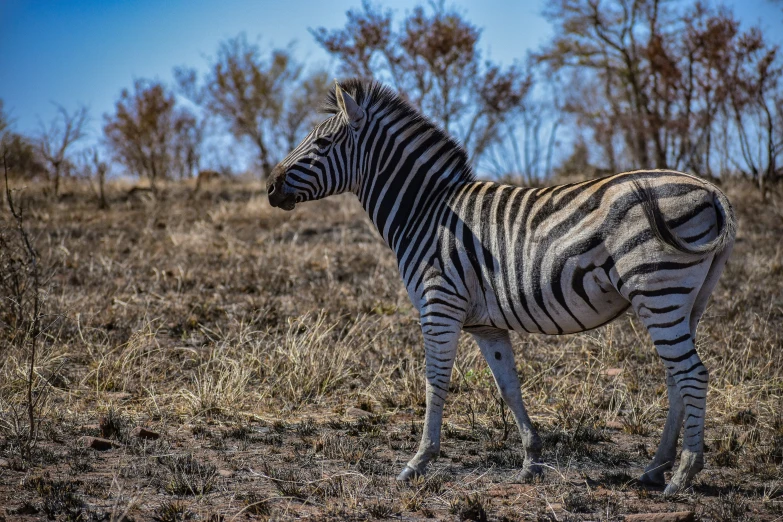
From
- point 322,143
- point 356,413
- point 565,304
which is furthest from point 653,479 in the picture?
point 322,143

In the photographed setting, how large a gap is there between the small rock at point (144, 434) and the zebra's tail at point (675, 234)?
12.7 ft

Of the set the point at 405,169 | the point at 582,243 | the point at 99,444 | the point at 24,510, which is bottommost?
the point at 24,510

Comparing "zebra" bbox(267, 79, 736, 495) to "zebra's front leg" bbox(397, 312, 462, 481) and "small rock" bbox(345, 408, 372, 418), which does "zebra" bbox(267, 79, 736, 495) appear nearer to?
"zebra's front leg" bbox(397, 312, 462, 481)

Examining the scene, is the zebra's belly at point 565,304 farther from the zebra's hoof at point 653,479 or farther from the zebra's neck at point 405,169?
the zebra's hoof at point 653,479

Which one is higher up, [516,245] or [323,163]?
[323,163]

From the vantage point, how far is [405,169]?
519 centimetres

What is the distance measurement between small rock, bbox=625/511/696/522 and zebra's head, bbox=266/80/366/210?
299cm

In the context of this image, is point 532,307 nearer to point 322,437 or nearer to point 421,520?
point 421,520

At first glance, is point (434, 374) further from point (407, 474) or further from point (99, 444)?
point (99, 444)

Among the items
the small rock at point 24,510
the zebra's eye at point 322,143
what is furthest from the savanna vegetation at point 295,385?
the zebra's eye at point 322,143

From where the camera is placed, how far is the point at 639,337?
7.61 metres

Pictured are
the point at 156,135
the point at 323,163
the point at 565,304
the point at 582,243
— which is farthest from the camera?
the point at 156,135

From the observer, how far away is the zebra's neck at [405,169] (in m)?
5.11

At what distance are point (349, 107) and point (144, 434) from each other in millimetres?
Result: 2909
